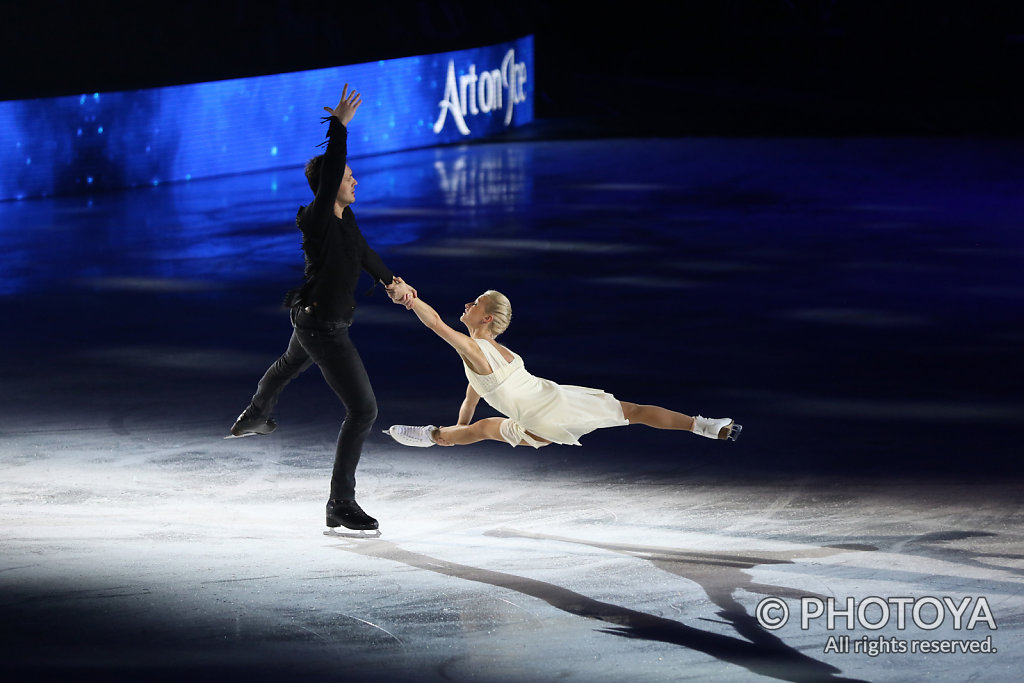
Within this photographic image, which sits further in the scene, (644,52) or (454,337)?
(644,52)

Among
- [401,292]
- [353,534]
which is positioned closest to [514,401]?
[401,292]

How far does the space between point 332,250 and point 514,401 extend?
94 cm

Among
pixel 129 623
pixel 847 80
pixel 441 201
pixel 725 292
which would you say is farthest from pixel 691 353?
pixel 847 80

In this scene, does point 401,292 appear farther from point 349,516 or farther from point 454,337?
point 349,516

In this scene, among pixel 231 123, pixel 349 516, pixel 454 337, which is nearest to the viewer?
pixel 454 337

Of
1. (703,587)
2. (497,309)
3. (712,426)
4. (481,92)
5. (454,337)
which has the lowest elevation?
(703,587)

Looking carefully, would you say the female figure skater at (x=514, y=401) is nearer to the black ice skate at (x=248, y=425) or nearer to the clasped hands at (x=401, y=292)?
the clasped hands at (x=401, y=292)

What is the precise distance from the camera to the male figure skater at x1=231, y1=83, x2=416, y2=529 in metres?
5.89

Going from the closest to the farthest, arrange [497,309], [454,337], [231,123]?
[454,337] → [497,309] → [231,123]

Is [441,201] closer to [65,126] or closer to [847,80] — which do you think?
[65,126]

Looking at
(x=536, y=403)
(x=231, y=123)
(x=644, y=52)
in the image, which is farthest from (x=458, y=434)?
(x=644, y=52)

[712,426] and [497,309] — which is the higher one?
[497,309]

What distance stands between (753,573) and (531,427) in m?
1.14

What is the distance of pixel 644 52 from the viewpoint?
39656mm
